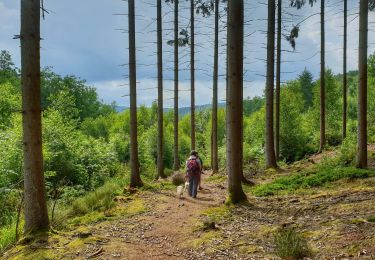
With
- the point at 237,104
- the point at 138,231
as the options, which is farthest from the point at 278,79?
the point at 138,231

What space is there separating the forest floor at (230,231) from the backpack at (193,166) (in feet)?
6.62

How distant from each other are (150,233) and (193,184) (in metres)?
4.55

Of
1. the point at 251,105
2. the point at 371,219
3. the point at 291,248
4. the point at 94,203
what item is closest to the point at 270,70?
the point at 94,203

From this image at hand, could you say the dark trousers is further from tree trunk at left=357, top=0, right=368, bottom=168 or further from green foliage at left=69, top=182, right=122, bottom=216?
tree trunk at left=357, top=0, right=368, bottom=168

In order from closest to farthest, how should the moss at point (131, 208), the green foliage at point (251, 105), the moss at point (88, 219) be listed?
the moss at point (88, 219), the moss at point (131, 208), the green foliage at point (251, 105)

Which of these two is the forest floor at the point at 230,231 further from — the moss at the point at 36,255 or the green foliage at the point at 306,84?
the green foliage at the point at 306,84

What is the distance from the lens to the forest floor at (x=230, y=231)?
18.6 ft

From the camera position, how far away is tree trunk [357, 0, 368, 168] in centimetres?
1187

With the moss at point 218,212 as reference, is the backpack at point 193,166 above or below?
above

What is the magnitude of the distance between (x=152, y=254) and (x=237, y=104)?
187 inches

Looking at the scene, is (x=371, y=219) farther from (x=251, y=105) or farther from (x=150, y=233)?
(x=251, y=105)

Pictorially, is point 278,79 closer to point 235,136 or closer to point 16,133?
point 235,136

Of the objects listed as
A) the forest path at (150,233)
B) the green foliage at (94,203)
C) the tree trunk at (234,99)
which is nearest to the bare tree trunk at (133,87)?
the green foliage at (94,203)

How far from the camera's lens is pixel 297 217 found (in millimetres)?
7398
